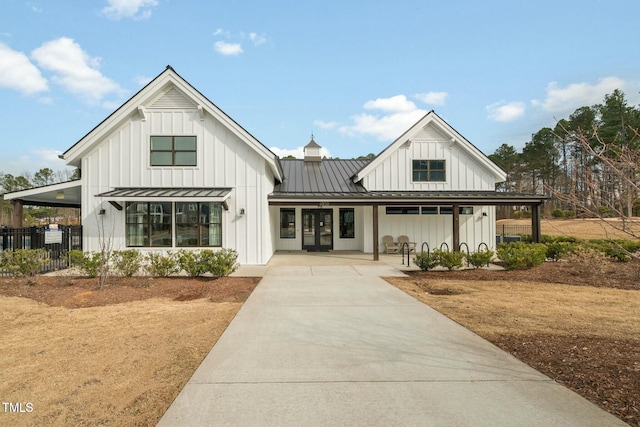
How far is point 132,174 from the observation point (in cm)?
1318

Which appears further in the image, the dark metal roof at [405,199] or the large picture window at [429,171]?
the large picture window at [429,171]

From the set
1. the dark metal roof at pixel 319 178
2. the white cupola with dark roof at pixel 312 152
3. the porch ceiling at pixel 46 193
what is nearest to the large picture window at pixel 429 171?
the dark metal roof at pixel 319 178

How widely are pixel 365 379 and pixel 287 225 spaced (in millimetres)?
14800

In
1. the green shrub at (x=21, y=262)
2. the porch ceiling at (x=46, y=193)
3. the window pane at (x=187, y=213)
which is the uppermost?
the porch ceiling at (x=46, y=193)

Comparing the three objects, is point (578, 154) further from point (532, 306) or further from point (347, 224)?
point (347, 224)

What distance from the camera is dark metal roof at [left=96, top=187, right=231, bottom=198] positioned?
11.9 metres

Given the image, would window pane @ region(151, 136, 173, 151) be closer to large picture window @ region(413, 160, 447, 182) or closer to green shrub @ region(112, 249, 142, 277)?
green shrub @ region(112, 249, 142, 277)

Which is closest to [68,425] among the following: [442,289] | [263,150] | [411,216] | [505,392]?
[505,392]

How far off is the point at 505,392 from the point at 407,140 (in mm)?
14887

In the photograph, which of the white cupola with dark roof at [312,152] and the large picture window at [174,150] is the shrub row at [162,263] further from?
the white cupola with dark roof at [312,152]

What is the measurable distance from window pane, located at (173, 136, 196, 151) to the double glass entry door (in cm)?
695

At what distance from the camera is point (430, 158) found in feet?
56.6

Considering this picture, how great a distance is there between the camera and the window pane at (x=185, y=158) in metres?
13.2

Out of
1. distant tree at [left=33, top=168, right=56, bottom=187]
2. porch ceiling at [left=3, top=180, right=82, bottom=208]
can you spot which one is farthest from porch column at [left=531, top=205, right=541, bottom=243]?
distant tree at [left=33, top=168, right=56, bottom=187]
